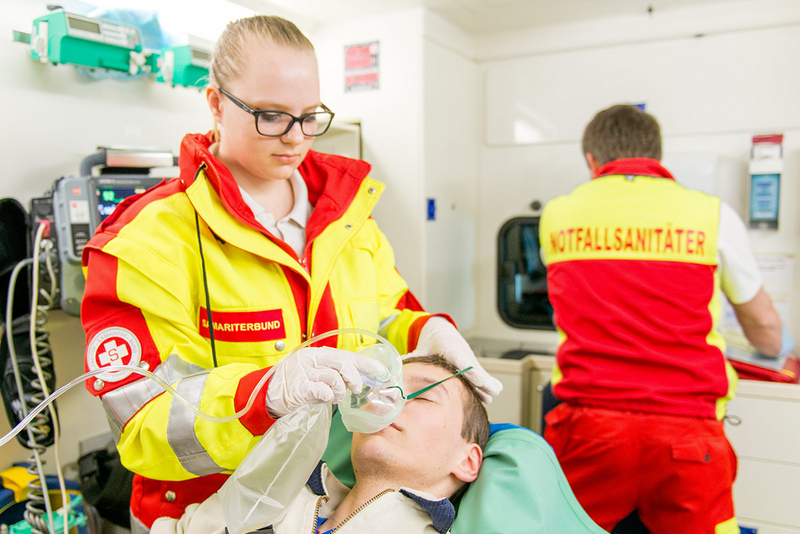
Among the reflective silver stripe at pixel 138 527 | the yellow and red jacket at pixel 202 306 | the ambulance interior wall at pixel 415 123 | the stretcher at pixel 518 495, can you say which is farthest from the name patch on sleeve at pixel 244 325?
the ambulance interior wall at pixel 415 123

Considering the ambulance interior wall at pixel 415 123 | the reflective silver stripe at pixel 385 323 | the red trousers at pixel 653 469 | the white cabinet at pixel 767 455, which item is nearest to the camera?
the reflective silver stripe at pixel 385 323

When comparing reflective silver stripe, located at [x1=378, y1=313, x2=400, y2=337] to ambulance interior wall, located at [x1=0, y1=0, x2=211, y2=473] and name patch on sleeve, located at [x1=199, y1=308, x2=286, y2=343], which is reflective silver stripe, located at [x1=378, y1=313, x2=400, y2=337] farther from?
ambulance interior wall, located at [x1=0, y1=0, x2=211, y2=473]

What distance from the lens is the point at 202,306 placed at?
1.32 metres

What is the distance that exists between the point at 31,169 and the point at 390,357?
1695 mm

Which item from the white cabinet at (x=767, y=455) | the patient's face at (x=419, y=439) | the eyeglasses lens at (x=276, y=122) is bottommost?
the white cabinet at (x=767, y=455)

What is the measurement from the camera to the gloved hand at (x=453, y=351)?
5.06ft

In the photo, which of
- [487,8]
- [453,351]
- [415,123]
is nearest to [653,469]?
[453,351]

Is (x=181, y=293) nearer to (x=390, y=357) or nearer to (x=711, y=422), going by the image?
(x=390, y=357)

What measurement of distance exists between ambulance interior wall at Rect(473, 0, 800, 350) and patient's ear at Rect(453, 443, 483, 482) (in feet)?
6.61

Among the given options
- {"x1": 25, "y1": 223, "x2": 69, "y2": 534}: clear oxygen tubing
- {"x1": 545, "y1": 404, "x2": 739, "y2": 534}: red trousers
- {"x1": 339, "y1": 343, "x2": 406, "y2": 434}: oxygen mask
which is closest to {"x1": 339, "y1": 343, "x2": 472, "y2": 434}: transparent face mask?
{"x1": 339, "y1": 343, "x2": 406, "y2": 434}: oxygen mask

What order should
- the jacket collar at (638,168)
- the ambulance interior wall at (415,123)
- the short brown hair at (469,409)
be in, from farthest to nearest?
the ambulance interior wall at (415,123) → the jacket collar at (638,168) → the short brown hair at (469,409)

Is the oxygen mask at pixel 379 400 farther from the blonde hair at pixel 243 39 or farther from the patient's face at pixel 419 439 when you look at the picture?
the blonde hair at pixel 243 39

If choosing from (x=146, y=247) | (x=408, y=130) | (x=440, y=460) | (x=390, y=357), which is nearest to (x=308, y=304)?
(x=390, y=357)

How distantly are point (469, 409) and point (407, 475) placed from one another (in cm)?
26
